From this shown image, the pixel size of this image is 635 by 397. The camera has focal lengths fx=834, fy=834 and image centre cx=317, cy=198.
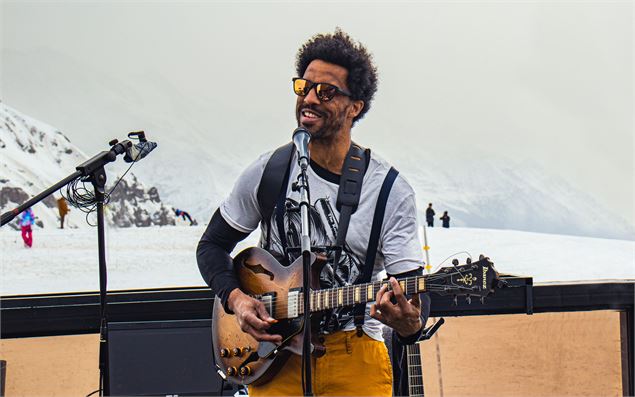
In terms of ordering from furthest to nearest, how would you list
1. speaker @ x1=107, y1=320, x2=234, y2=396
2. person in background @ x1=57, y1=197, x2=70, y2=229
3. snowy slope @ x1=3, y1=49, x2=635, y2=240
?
snowy slope @ x1=3, y1=49, x2=635, y2=240 → person in background @ x1=57, y1=197, x2=70, y2=229 → speaker @ x1=107, y1=320, x2=234, y2=396

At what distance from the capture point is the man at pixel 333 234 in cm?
261

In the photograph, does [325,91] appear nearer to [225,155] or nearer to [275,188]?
[275,188]

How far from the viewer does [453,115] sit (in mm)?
5504

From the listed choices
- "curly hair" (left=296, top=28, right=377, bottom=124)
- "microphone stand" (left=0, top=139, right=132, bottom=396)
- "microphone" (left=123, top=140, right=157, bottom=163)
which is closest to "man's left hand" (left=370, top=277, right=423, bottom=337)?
"curly hair" (left=296, top=28, right=377, bottom=124)

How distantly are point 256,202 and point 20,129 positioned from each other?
272cm

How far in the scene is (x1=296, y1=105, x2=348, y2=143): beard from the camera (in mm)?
2773

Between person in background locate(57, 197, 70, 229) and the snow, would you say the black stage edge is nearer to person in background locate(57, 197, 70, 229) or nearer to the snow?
the snow

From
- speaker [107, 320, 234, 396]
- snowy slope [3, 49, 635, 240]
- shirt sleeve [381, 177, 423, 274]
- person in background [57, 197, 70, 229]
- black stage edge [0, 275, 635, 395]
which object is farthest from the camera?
snowy slope [3, 49, 635, 240]

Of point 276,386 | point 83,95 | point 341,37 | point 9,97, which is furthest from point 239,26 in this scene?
point 276,386

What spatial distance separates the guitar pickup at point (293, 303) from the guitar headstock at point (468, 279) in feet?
1.51

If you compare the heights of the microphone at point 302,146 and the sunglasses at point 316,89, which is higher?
the sunglasses at point 316,89

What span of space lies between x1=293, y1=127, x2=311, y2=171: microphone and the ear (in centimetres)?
40

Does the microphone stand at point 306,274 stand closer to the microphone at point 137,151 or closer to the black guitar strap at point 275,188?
the black guitar strap at point 275,188

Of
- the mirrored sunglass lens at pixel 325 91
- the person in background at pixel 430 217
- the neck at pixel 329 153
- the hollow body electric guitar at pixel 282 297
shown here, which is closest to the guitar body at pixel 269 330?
the hollow body electric guitar at pixel 282 297
